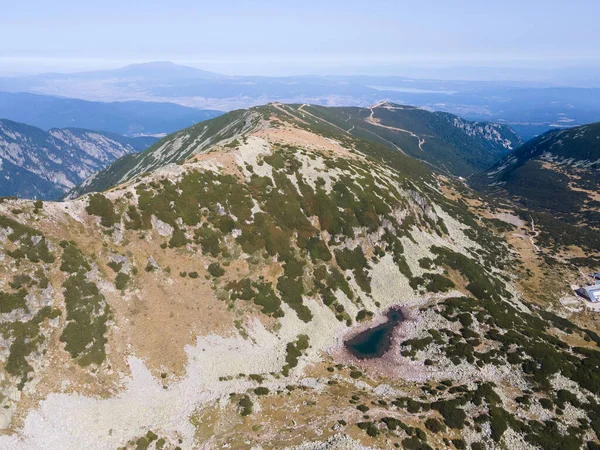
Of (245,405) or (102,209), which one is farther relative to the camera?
(102,209)

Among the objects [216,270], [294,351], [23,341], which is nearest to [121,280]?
[23,341]

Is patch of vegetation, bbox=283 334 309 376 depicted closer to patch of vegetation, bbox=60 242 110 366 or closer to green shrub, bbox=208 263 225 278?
green shrub, bbox=208 263 225 278

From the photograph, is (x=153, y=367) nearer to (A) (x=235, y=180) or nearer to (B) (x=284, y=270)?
(B) (x=284, y=270)

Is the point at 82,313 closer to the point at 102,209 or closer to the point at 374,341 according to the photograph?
the point at 102,209

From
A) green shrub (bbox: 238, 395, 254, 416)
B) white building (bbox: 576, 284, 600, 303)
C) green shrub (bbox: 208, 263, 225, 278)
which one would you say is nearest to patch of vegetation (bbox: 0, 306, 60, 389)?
green shrub (bbox: 208, 263, 225, 278)

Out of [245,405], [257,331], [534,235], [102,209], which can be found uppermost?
[102,209]

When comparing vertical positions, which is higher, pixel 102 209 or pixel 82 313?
pixel 102 209

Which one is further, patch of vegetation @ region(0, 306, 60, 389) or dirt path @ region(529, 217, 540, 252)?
dirt path @ region(529, 217, 540, 252)
